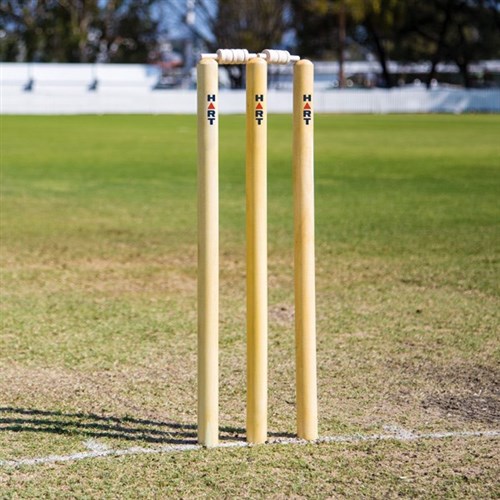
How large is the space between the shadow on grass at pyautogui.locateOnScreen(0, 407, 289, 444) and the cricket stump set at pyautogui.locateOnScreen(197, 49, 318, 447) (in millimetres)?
244

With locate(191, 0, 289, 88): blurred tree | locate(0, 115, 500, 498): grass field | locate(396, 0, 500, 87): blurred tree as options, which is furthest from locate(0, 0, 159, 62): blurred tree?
locate(0, 115, 500, 498): grass field

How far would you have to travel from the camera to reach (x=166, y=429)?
19.9 feet

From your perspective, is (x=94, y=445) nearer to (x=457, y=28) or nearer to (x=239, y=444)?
(x=239, y=444)

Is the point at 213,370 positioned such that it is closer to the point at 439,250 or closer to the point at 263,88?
the point at 263,88

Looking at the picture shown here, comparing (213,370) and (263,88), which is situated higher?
(263,88)

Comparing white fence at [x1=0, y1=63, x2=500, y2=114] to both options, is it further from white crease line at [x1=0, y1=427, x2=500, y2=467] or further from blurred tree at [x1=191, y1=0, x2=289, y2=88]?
white crease line at [x1=0, y1=427, x2=500, y2=467]

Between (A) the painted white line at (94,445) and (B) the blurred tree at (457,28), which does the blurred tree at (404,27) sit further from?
(A) the painted white line at (94,445)

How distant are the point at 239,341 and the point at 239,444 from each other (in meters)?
2.57

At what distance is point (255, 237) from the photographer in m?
5.61

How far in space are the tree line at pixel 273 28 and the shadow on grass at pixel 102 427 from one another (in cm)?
7434

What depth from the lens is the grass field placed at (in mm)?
5434

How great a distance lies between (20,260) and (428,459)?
7.24 m


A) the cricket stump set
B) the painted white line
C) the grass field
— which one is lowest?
the grass field

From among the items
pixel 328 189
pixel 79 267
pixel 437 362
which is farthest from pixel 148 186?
pixel 437 362
